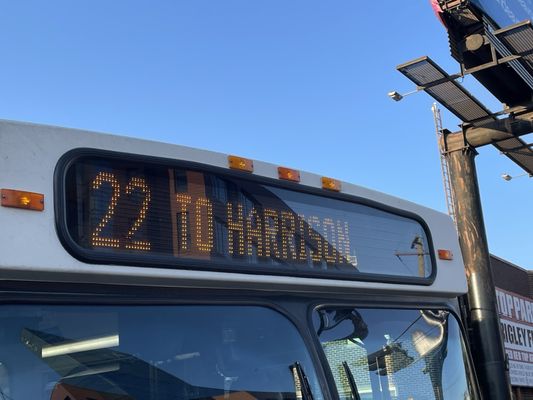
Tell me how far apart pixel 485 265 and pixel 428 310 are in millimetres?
751

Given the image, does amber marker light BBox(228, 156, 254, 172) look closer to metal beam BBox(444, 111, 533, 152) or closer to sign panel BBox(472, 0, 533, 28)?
metal beam BBox(444, 111, 533, 152)

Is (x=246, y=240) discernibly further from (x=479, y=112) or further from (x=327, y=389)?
(x=479, y=112)

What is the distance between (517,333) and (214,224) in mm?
13098

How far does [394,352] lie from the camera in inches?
139

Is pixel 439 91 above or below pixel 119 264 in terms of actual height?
above

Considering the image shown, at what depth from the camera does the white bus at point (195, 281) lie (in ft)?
7.38

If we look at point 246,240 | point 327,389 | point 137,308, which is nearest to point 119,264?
point 137,308

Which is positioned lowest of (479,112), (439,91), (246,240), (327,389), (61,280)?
(327,389)

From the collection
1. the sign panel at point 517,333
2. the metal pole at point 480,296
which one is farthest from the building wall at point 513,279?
the metal pole at point 480,296

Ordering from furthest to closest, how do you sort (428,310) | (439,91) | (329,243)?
(439,91), (428,310), (329,243)

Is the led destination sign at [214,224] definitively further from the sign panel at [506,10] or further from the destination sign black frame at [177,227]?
the sign panel at [506,10]

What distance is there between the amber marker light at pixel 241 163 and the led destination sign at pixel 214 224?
0.04 metres

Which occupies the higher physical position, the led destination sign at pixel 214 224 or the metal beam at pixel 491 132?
the metal beam at pixel 491 132

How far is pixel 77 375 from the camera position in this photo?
7.61 ft
